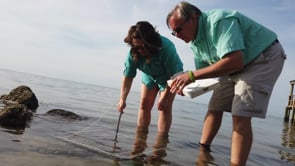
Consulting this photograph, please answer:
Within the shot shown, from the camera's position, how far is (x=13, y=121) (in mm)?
5074

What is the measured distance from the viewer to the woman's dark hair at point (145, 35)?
14.9 ft

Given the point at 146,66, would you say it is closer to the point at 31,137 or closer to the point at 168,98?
the point at 168,98

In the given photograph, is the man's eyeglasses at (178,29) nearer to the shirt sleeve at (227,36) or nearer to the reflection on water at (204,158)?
the shirt sleeve at (227,36)

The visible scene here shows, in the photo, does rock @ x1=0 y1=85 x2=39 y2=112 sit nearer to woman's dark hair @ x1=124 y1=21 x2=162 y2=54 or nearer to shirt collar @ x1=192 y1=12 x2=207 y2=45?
woman's dark hair @ x1=124 y1=21 x2=162 y2=54

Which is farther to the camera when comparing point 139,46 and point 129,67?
point 129,67

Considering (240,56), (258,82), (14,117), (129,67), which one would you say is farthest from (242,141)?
(14,117)

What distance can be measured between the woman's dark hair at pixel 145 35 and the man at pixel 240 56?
0.93 meters

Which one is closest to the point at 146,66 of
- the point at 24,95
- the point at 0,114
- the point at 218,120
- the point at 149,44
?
the point at 149,44

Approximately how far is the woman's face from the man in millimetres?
988

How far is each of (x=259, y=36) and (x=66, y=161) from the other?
95.8 inches

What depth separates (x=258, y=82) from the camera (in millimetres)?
3432

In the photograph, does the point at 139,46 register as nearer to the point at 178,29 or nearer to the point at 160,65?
the point at 160,65

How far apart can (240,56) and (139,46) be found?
1.79m

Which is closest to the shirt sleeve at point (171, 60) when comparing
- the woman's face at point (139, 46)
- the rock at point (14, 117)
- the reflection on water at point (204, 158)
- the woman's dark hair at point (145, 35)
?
the woman's dark hair at point (145, 35)
